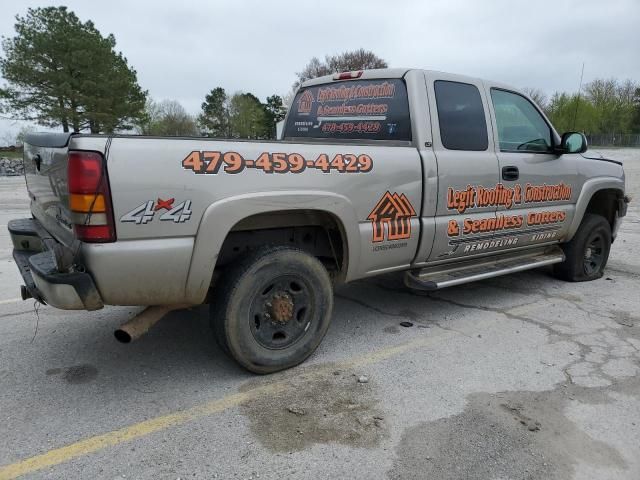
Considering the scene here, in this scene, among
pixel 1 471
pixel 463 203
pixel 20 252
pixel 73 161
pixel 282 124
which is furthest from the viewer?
pixel 282 124

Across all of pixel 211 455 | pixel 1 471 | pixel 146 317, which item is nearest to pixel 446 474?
pixel 211 455

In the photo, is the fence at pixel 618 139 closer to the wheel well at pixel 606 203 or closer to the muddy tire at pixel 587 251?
the wheel well at pixel 606 203

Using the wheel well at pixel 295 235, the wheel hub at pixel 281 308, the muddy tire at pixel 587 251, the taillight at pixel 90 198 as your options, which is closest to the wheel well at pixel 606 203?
the muddy tire at pixel 587 251

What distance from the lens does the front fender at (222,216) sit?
2.68 metres

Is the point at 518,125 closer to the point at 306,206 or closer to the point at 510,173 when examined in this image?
the point at 510,173

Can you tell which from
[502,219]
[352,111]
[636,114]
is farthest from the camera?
[636,114]

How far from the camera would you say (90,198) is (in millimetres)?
2389

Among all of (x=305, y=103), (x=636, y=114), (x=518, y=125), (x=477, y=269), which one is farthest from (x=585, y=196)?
(x=636, y=114)

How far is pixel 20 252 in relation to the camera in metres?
3.30

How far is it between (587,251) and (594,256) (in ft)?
0.65

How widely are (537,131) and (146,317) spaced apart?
12.7 ft

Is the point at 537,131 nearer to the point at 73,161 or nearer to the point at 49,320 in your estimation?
the point at 73,161

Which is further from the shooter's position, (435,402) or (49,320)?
(49,320)

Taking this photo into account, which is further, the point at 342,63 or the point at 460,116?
the point at 342,63
